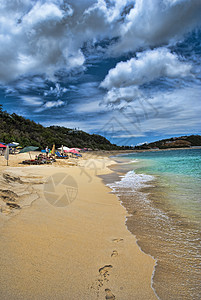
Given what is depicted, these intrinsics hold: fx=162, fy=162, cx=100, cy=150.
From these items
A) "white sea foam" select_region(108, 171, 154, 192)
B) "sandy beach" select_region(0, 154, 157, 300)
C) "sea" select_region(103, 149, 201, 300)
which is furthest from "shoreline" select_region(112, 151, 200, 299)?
"white sea foam" select_region(108, 171, 154, 192)

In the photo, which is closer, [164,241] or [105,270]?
[105,270]

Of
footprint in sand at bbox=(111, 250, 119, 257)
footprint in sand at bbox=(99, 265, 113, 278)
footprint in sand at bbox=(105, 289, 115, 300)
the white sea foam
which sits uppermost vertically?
footprint in sand at bbox=(105, 289, 115, 300)

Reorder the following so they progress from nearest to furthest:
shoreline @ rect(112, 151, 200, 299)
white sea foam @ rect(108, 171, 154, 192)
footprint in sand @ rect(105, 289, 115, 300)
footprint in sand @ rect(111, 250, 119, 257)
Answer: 1. footprint in sand @ rect(105, 289, 115, 300)
2. shoreline @ rect(112, 151, 200, 299)
3. footprint in sand @ rect(111, 250, 119, 257)
4. white sea foam @ rect(108, 171, 154, 192)

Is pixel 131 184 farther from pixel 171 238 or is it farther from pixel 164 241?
pixel 164 241

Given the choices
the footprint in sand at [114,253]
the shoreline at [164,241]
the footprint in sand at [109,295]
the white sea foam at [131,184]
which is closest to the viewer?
the footprint in sand at [109,295]

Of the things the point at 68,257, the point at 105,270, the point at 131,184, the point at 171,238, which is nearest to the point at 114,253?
the point at 105,270

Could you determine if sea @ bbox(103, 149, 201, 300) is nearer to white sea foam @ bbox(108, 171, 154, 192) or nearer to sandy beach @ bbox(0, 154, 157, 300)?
sandy beach @ bbox(0, 154, 157, 300)

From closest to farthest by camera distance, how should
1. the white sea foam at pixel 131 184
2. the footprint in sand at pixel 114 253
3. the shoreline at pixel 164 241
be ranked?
the shoreline at pixel 164 241, the footprint in sand at pixel 114 253, the white sea foam at pixel 131 184

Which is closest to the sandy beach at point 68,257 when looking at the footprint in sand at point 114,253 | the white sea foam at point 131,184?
the footprint in sand at point 114,253

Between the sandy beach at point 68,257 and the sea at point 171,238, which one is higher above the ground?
the sandy beach at point 68,257

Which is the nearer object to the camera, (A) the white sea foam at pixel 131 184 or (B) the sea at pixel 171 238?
(B) the sea at pixel 171 238

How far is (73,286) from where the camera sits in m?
2.00

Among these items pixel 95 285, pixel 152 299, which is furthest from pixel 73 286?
pixel 152 299

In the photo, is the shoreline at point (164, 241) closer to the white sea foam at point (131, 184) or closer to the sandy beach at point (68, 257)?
the sandy beach at point (68, 257)
